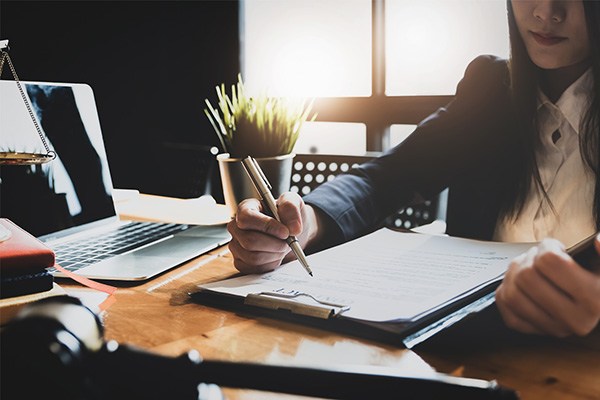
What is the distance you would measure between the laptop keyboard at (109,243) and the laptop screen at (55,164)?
0.06 metres

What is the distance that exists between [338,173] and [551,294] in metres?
0.81

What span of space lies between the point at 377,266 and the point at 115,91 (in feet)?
5.83

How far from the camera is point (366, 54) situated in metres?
1.80

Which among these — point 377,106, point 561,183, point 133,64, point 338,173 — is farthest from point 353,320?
point 133,64

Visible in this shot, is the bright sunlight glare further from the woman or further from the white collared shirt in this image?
the white collared shirt

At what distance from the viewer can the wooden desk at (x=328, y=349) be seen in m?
0.46

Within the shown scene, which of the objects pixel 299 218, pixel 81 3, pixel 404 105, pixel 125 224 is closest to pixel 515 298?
pixel 299 218

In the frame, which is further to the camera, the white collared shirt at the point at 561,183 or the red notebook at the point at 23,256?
the white collared shirt at the point at 561,183

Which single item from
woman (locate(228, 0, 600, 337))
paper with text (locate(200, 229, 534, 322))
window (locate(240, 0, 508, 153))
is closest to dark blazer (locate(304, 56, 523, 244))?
woman (locate(228, 0, 600, 337))

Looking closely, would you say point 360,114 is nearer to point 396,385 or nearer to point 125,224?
point 125,224

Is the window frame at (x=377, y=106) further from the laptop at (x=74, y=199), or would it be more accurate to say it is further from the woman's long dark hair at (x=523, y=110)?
the laptop at (x=74, y=199)

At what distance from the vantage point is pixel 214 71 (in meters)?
2.02

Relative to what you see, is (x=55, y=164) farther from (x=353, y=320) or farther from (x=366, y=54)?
(x=366, y=54)

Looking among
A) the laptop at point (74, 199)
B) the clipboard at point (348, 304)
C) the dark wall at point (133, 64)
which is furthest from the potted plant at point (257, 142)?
the dark wall at point (133, 64)
